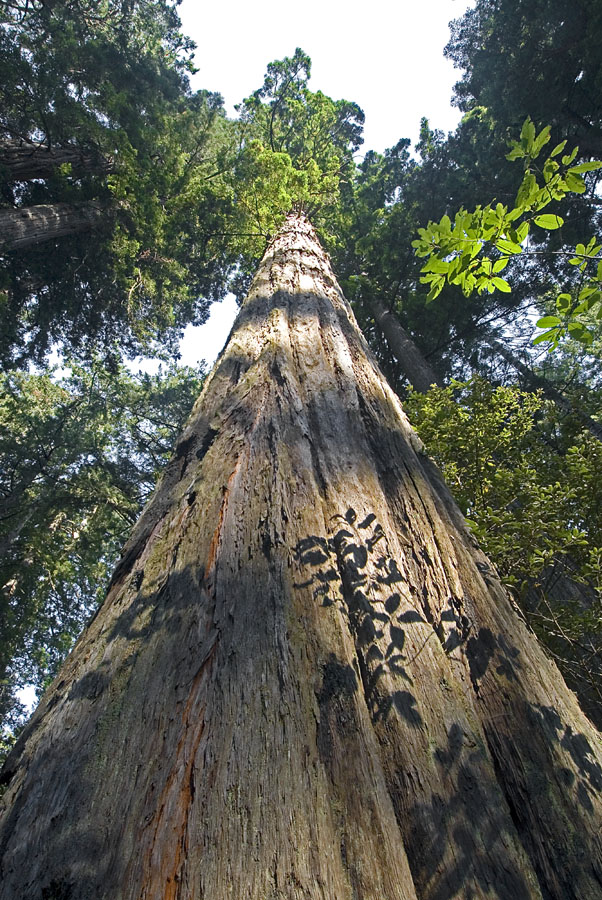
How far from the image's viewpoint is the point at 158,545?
64.8 inches

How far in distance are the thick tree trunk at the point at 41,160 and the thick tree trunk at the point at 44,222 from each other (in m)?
0.69

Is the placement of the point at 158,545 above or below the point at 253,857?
above

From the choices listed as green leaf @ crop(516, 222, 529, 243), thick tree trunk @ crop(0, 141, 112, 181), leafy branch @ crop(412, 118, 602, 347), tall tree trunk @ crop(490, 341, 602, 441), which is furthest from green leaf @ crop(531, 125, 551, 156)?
thick tree trunk @ crop(0, 141, 112, 181)

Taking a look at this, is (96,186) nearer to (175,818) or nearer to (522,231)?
(522,231)

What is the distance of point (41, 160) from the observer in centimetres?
→ 895

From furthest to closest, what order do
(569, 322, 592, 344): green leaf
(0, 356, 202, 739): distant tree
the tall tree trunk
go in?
1. (0, 356, 202, 739): distant tree
2. the tall tree trunk
3. (569, 322, 592, 344): green leaf

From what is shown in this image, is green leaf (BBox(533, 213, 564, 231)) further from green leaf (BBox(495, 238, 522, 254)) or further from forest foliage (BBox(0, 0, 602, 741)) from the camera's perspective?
forest foliage (BBox(0, 0, 602, 741))

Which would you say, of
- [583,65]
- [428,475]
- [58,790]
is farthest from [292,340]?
[583,65]

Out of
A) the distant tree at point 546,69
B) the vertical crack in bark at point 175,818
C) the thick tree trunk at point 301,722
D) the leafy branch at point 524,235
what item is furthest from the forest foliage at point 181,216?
the vertical crack in bark at point 175,818

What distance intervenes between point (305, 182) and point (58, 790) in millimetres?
9849

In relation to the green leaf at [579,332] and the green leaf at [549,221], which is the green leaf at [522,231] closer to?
the green leaf at [549,221]

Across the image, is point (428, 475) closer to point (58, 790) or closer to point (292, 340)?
point (292, 340)

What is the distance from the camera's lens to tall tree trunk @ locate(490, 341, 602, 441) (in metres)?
5.11

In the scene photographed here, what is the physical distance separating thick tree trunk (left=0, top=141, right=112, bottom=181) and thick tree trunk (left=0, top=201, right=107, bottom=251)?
69 cm
